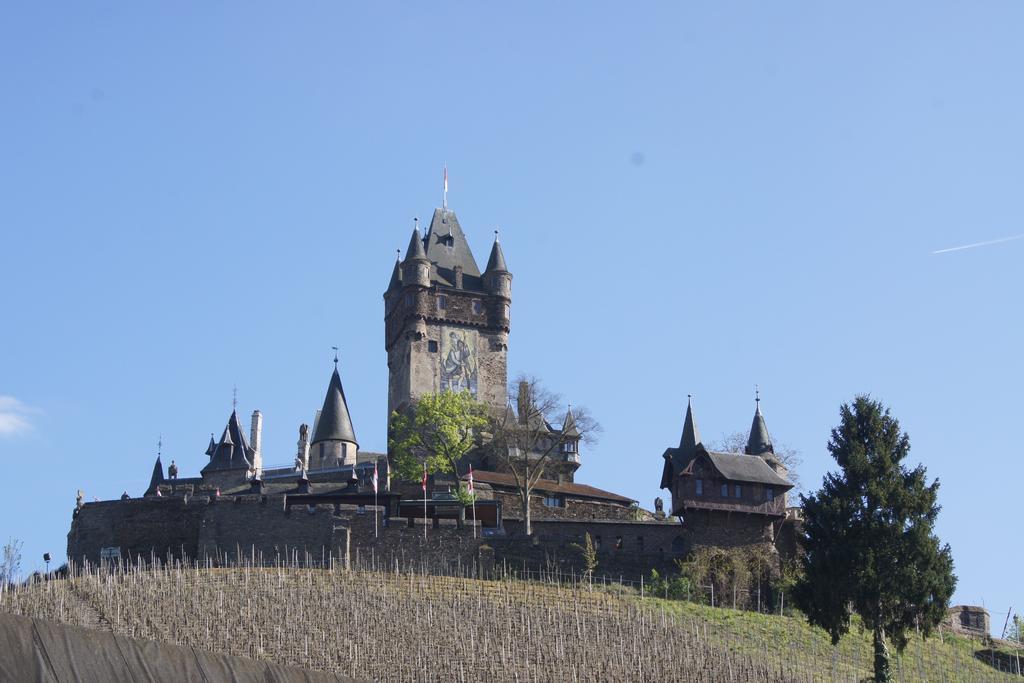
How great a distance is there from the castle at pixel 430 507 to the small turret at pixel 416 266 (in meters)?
2.11

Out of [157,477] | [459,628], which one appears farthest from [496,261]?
[459,628]

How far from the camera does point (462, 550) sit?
167 feet

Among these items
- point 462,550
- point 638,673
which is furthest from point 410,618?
point 462,550

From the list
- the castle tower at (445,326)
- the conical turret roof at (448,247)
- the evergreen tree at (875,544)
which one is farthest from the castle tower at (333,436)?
the evergreen tree at (875,544)

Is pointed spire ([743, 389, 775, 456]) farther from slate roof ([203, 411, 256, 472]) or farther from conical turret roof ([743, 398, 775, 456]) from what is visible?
slate roof ([203, 411, 256, 472])

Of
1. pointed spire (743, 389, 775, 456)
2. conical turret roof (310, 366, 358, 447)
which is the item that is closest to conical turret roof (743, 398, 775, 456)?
pointed spire (743, 389, 775, 456)

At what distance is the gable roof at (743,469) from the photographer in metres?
57.3

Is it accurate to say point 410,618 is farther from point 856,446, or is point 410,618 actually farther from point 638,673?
point 856,446

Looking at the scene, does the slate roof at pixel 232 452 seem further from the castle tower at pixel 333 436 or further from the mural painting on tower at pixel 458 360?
the mural painting on tower at pixel 458 360

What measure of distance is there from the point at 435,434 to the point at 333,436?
12.4 meters

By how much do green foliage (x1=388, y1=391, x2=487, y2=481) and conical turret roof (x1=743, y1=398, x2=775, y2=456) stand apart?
14.7 meters

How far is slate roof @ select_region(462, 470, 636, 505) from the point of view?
213 ft

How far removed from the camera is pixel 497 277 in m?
83.4

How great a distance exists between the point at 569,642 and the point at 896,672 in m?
10.4
